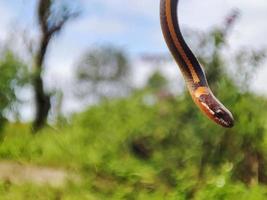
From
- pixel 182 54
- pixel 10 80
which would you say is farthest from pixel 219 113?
pixel 10 80

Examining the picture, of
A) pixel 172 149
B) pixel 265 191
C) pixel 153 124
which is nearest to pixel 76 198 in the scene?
pixel 265 191

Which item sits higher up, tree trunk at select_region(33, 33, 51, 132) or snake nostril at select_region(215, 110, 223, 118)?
snake nostril at select_region(215, 110, 223, 118)

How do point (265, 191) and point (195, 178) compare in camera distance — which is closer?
point (265, 191)

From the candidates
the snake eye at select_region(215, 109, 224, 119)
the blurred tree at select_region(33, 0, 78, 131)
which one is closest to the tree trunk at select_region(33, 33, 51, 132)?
the blurred tree at select_region(33, 0, 78, 131)

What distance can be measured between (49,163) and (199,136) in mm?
3290

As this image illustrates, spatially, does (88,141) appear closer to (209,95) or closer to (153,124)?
(153,124)

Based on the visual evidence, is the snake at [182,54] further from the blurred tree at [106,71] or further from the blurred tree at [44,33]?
the blurred tree at [106,71]

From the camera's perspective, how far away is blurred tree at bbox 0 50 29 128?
1505 cm

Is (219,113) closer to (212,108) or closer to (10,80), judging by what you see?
(212,108)

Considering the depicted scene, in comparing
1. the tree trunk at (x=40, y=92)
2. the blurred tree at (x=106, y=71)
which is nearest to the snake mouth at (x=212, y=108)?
the tree trunk at (x=40, y=92)

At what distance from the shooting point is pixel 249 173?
Result: 702 centimetres

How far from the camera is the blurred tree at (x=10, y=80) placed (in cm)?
1505

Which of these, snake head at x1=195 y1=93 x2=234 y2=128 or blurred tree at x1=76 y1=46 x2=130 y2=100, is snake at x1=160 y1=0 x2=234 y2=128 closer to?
snake head at x1=195 y1=93 x2=234 y2=128

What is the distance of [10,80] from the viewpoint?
15.7 metres
